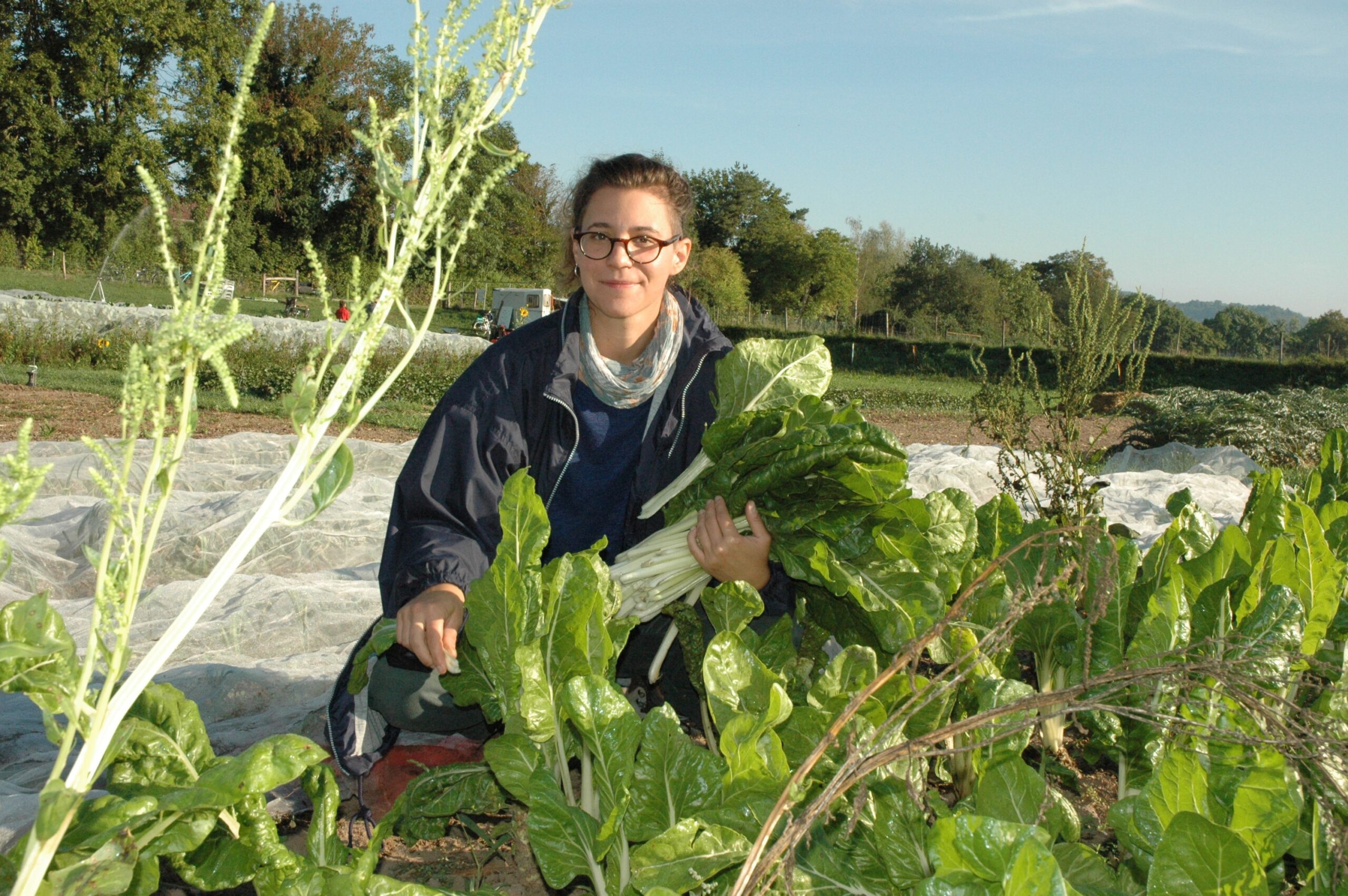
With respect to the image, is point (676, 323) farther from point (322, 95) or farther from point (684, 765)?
point (322, 95)

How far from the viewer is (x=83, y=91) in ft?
97.6

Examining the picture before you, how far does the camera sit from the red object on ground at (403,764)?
232 cm

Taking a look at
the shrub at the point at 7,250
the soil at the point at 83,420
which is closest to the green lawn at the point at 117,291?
the shrub at the point at 7,250

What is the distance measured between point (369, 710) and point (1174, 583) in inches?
72.4

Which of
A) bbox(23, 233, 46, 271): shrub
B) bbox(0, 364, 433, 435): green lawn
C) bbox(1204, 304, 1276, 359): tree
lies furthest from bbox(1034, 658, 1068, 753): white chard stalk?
bbox(1204, 304, 1276, 359): tree

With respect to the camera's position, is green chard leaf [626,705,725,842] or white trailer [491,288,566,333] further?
white trailer [491,288,566,333]

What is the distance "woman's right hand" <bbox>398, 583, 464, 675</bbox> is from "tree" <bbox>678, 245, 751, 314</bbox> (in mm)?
33377

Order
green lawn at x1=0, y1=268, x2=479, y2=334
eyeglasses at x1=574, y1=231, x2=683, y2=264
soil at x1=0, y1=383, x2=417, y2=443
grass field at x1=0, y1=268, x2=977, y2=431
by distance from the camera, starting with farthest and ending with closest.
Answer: green lawn at x1=0, y1=268, x2=479, y2=334 < grass field at x1=0, y1=268, x2=977, y2=431 < soil at x1=0, y1=383, x2=417, y2=443 < eyeglasses at x1=574, y1=231, x2=683, y2=264

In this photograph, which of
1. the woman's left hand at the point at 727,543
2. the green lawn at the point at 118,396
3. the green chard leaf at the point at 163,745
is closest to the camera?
the green chard leaf at the point at 163,745

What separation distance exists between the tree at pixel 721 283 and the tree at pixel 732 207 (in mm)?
7344

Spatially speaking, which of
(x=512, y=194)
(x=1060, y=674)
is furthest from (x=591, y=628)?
(x=512, y=194)

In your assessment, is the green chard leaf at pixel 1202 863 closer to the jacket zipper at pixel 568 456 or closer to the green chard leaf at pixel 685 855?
the green chard leaf at pixel 685 855

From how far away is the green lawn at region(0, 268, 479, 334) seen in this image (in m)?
25.5

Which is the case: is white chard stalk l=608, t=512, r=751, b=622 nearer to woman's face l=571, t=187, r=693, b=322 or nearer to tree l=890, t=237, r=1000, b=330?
woman's face l=571, t=187, r=693, b=322
